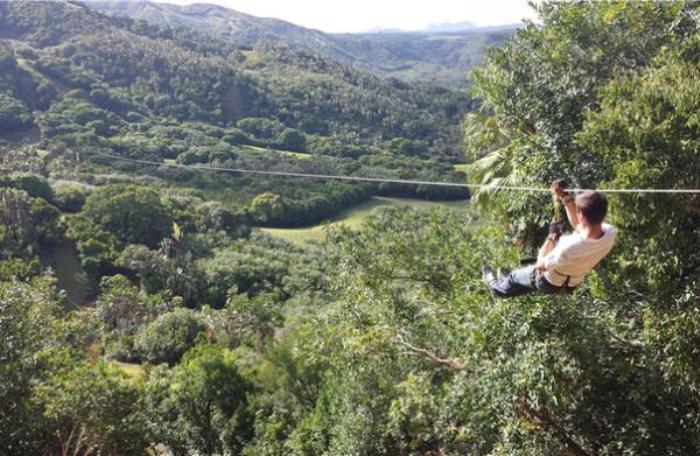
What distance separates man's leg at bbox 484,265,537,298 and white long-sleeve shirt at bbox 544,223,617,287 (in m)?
0.40

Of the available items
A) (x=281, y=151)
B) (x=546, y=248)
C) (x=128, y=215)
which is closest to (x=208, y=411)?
(x=546, y=248)

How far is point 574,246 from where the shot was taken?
15.0 ft

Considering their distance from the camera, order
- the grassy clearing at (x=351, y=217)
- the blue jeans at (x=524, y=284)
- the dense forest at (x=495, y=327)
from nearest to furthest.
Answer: the blue jeans at (x=524, y=284), the dense forest at (x=495, y=327), the grassy clearing at (x=351, y=217)

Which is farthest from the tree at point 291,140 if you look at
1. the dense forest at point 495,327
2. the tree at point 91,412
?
the tree at point 91,412

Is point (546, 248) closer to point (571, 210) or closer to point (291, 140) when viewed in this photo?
point (571, 210)

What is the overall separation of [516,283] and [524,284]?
13cm

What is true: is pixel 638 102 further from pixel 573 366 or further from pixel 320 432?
pixel 320 432

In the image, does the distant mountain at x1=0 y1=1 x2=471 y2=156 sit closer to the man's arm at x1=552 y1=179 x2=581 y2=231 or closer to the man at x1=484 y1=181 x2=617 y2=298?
the man at x1=484 y1=181 x2=617 y2=298

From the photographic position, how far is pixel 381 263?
456 inches

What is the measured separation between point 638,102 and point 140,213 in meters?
60.6

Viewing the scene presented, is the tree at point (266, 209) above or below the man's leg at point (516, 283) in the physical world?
below

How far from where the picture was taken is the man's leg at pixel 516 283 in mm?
5375

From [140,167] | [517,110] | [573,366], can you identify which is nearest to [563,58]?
[517,110]

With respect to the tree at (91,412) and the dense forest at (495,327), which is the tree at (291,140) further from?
the tree at (91,412)
